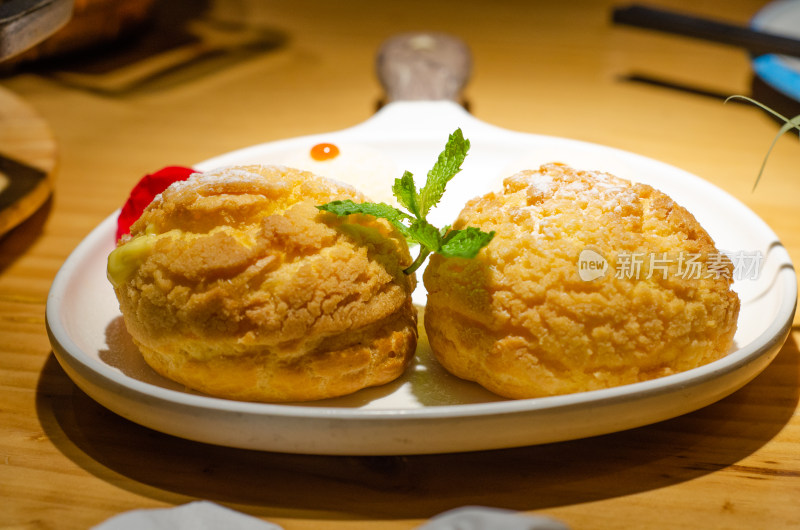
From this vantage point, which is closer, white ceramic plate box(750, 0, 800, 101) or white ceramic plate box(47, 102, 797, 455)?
white ceramic plate box(47, 102, 797, 455)

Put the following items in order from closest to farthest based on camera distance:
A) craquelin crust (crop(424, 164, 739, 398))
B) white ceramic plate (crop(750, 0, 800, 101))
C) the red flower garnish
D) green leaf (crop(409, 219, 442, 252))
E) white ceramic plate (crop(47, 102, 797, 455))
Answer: white ceramic plate (crop(47, 102, 797, 455)) < craquelin crust (crop(424, 164, 739, 398)) < green leaf (crop(409, 219, 442, 252)) < the red flower garnish < white ceramic plate (crop(750, 0, 800, 101))

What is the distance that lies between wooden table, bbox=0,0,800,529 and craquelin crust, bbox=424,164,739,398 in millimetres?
149

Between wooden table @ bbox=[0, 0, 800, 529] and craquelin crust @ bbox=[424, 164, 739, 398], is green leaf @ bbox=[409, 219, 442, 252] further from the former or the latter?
wooden table @ bbox=[0, 0, 800, 529]

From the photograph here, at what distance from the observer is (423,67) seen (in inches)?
110

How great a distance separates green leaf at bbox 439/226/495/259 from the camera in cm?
137

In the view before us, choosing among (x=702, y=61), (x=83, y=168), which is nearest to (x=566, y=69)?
(x=702, y=61)

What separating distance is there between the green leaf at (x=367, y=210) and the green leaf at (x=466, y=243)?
10 centimetres

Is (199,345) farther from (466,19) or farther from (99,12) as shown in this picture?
(466,19)

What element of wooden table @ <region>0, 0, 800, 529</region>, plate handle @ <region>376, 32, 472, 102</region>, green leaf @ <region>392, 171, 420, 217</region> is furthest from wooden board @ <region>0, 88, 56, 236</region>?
green leaf @ <region>392, 171, 420, 217</region>

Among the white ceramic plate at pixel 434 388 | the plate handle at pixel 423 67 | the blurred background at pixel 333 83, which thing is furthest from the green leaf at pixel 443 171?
the blurred background at pixel 333 83

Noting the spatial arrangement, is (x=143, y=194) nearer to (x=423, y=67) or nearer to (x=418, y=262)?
(x=418, y=262)

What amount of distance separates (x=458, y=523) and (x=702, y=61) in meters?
3.38

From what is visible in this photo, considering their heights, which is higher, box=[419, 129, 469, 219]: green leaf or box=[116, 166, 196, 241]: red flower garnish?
box=[419, 129, 469, 219]: green leaf

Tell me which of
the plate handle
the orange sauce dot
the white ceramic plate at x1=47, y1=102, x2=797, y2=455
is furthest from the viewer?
the plate handle
